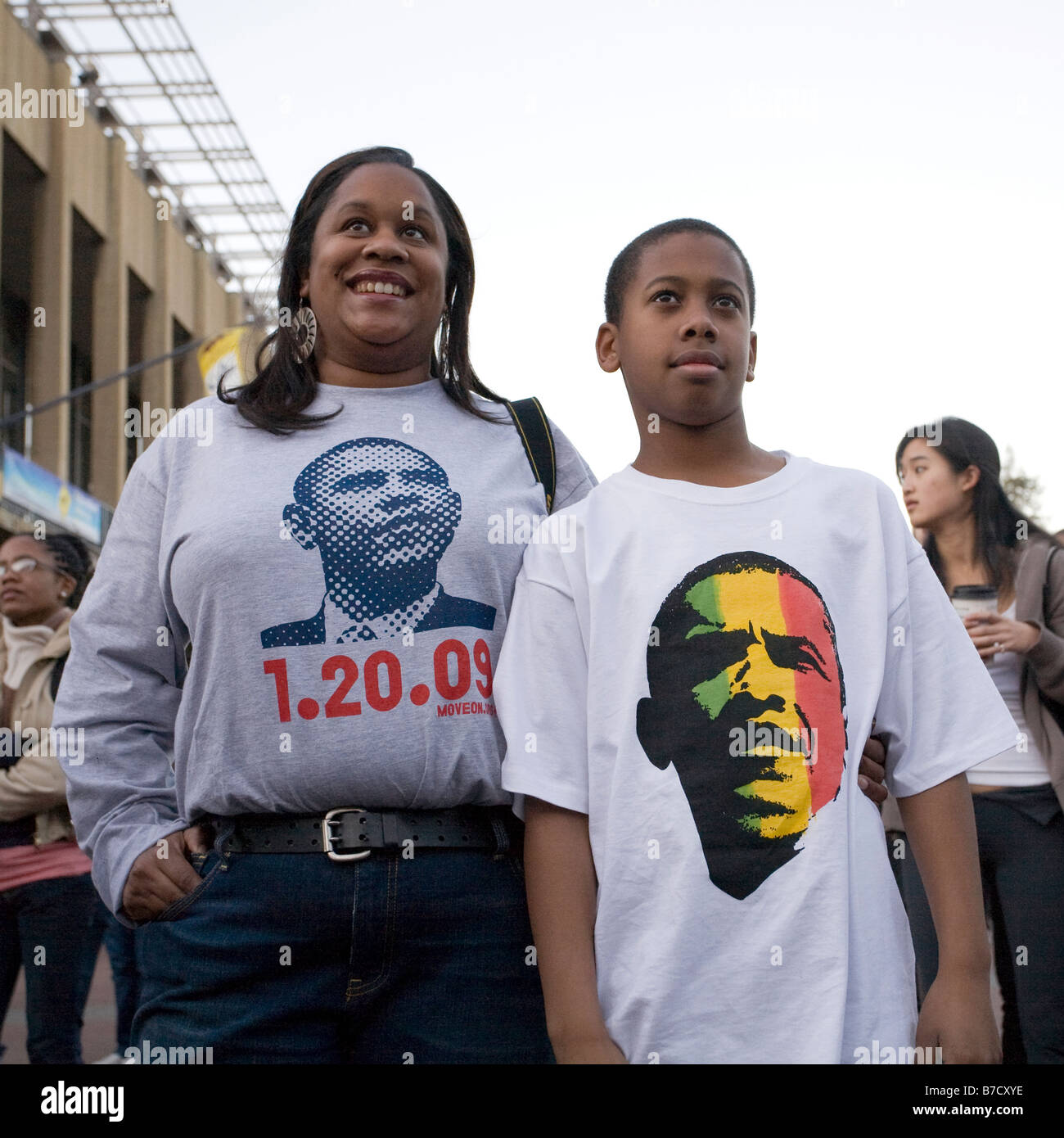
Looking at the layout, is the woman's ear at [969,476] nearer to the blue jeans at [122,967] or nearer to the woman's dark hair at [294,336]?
the woman's dark hair at [294,336]

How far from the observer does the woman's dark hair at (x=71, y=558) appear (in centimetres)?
522

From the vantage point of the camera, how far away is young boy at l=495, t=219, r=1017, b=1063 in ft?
5.89

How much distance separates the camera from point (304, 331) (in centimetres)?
247

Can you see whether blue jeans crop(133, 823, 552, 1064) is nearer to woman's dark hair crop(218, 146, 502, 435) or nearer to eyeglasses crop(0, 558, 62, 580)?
woman's dark hair crop(218, 146, 502, 435)

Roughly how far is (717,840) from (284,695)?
699mm

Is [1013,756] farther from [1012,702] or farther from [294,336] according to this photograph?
[294,336]

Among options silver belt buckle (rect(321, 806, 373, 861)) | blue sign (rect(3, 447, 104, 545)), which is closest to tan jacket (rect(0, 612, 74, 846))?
silver belt buckle (rect(321, 806, 373, 861))

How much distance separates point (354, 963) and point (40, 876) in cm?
300

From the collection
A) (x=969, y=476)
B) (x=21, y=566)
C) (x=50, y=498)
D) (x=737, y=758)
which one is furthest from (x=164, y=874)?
(x=50, y=498)

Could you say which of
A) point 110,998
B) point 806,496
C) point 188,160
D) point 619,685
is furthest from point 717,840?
point 188,160

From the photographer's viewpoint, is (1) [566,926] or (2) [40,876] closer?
(1) [566,926]

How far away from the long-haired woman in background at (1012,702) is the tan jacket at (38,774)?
114 inches

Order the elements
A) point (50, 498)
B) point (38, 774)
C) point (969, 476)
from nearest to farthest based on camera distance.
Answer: point (969, 476) < point (38, 774) < point (50, 498)
